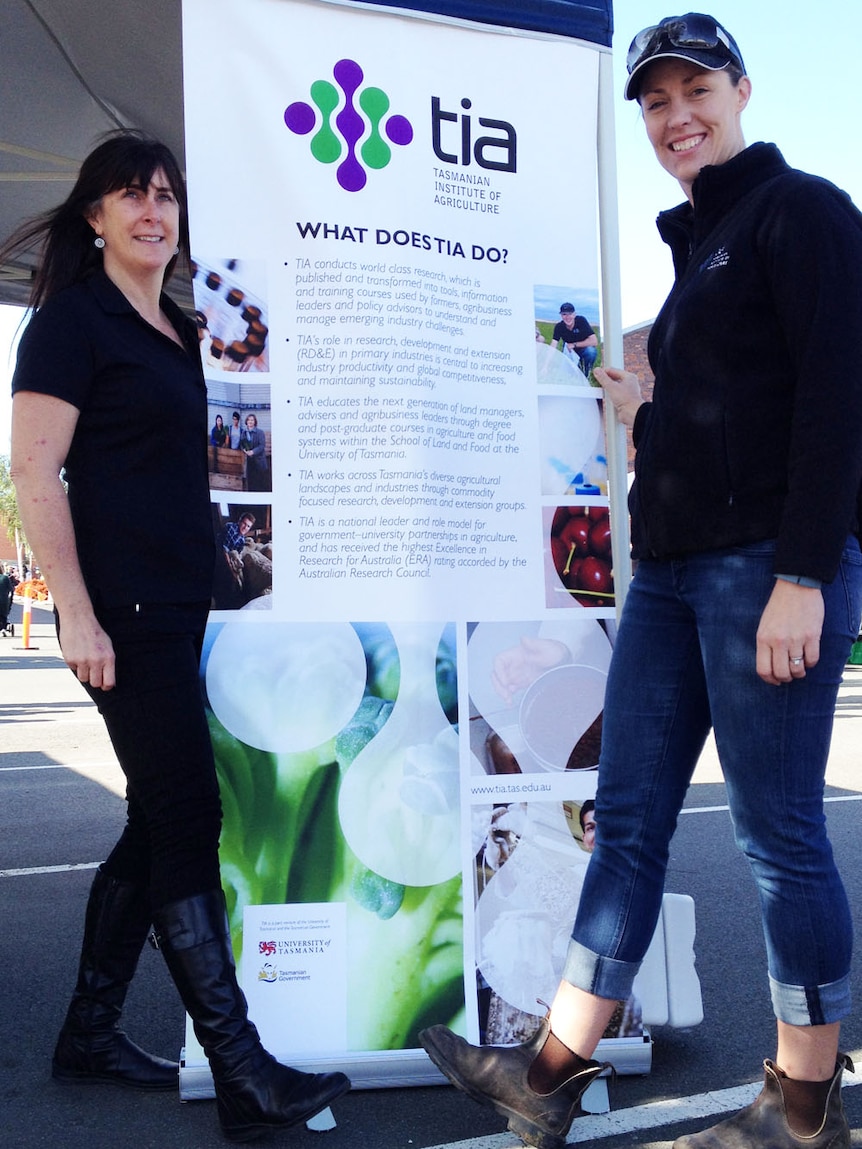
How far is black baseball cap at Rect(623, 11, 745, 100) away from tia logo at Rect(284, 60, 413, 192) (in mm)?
674

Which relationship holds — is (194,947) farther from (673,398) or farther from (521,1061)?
(673,398)

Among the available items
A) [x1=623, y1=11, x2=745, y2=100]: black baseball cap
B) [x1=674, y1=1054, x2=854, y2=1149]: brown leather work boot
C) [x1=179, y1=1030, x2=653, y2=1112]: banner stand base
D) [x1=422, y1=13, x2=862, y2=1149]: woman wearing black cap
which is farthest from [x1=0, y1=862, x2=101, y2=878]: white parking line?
[x1=623, y1=11, x2=745, y2=100]: black baseball cap

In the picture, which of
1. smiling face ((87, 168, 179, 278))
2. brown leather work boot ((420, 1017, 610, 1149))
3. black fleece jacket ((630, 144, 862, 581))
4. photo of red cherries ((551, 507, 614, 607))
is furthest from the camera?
photo of red cherries ((551, 507, 614, 607))

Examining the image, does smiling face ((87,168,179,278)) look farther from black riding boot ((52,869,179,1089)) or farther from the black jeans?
black riding boot ((52,869,179,1089))

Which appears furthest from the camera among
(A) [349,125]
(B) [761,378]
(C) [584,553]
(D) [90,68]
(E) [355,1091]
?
(D) [90,68]

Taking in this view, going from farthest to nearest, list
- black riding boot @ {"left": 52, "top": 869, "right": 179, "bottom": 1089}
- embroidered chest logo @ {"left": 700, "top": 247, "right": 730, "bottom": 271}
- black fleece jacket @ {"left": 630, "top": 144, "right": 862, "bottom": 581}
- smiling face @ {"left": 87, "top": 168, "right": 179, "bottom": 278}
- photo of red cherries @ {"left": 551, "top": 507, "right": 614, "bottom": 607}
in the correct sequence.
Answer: photo of red cherries @ {"left": 551, "top": 507, "right": 614, "bottom": 607}, black riding boot @ {"left": 52, "top": 869, "right": 179, "bottom": 1089}, smiling face @ {"left": 87, "top": 168, "right": 179, "bottom": 278}, embroidered chest logo @ {"left": 700, "top": 247, "right": 730, "bottom": 271}, black fleece jacket @ {"left": 630, "top": 144, "right": 862, "bottom": 581}

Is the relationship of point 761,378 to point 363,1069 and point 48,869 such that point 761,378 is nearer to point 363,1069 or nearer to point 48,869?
point 363,1069

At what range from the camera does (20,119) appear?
4.64m

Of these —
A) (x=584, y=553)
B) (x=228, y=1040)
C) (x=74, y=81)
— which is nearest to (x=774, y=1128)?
(x=228, y=1040)

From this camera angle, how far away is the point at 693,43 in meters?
1.86

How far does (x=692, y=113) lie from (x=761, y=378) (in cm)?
49

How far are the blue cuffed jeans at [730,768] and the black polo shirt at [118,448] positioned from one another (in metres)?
0.87

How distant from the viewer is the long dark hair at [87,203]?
2.21 metres

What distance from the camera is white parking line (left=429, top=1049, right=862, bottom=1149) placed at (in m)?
2.08
